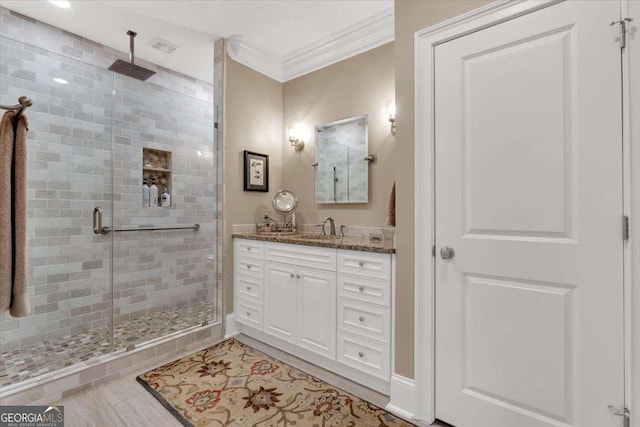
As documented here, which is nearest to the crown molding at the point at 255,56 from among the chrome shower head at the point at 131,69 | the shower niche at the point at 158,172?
the chrome shower head at the point at 131,69

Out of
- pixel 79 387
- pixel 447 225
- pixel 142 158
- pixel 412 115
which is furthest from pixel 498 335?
pixel 142 158

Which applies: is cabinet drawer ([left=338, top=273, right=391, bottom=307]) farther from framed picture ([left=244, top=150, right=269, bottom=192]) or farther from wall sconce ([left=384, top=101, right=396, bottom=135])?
framed picture ([left=244, top=150, right=269, bottom=192])

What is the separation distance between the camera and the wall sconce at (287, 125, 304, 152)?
3.16 meters

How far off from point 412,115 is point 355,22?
1.45m

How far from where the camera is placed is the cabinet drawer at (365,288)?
1.82 meters

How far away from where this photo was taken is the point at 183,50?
302cm

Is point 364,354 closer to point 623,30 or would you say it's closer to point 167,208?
point 623,30

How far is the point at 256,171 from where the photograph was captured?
304 cm

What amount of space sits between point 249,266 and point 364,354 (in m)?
1.25

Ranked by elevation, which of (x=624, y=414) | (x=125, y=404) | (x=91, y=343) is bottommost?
(x=125, y=404)

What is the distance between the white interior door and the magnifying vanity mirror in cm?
174

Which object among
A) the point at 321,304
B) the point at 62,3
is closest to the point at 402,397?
the point at 321,304

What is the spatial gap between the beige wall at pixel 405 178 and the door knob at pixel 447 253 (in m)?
0.16

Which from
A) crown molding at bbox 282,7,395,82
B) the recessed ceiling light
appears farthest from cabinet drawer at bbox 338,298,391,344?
the recessed ceiling light
